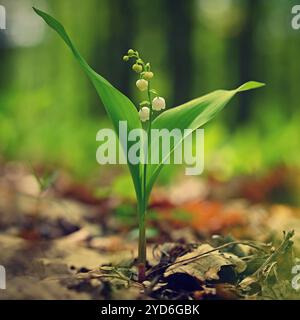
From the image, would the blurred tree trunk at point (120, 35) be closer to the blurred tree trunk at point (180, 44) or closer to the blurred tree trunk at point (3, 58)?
the blurred tree trunk at point (180, 44)

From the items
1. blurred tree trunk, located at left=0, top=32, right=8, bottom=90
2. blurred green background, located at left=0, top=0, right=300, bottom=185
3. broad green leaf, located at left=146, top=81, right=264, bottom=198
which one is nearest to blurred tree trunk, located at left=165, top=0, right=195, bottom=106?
blurred green background, located at left=0, top=0, right=300, bottom=185

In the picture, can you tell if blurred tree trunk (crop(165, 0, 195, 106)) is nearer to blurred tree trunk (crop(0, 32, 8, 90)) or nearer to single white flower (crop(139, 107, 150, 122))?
blurred tree trunk (crop(0, 32, 8, 90))

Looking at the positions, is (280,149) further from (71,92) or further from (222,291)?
(71,92)

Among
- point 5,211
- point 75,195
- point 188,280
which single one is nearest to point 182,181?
point 75,195

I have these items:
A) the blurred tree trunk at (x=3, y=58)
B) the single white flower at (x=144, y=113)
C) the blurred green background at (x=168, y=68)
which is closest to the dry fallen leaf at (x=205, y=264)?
the single white flower at (x=144, y=113)

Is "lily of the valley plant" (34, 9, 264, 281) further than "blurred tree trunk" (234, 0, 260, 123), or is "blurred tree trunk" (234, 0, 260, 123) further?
"blurred tree trunk" (234, 0, 260, 123)
